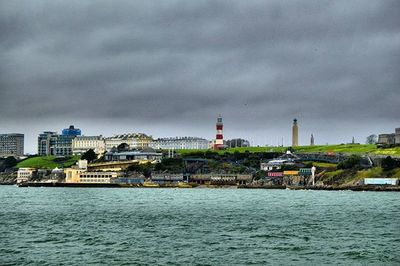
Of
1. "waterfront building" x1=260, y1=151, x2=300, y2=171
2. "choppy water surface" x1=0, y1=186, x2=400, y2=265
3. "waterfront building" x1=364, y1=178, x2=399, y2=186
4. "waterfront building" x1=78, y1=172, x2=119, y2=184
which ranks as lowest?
"choppy water surface" x1=0, y1=186, x2=400, y2=265

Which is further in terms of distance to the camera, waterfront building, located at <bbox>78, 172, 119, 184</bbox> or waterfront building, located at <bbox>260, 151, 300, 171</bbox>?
waterfront building, located at <bbox>78, 172, 119, 184</bbox>

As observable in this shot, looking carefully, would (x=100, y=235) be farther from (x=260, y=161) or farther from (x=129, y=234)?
(x=260, y=161)

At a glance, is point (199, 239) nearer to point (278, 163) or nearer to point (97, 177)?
point (278, 163)

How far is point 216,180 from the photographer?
17300 cm

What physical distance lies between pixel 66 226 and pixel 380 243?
20.9 meters

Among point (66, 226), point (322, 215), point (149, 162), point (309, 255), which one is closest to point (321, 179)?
point (149, 162)

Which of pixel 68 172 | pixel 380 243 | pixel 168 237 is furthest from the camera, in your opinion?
pixel 68 172

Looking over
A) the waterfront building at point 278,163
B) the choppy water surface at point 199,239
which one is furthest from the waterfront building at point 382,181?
the choppy water surface at point 199,239

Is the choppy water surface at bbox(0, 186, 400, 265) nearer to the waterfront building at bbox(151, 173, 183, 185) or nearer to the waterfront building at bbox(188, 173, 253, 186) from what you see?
the waterfront building at bbox(188, 173, 253, 186)

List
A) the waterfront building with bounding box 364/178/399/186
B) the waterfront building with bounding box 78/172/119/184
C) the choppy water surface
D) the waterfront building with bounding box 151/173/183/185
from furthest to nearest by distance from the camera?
1. the waterfront building with bounding box 78/172/119/184
2. the waterfront building with bounding box 151/173/183/185
3. the waterfront building with bounding box 364/178/399/186
4. the choppy water surface

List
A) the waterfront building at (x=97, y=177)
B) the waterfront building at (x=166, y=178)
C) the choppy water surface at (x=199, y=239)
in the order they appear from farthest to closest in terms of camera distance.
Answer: the waterfront building at (x=97, y=177)
the waterfront building at (x=166, y=178)
the choppy water surface at (x=199, y=239)

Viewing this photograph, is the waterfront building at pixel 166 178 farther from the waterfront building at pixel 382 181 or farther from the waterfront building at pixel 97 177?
the waterfront building at pixel 382 181

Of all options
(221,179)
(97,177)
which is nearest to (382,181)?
(221,179)

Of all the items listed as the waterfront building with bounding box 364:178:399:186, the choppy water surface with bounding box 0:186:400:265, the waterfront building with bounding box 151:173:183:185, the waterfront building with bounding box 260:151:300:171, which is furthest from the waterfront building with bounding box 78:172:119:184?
the choppy water surface with bounding box 0:186:400:265
